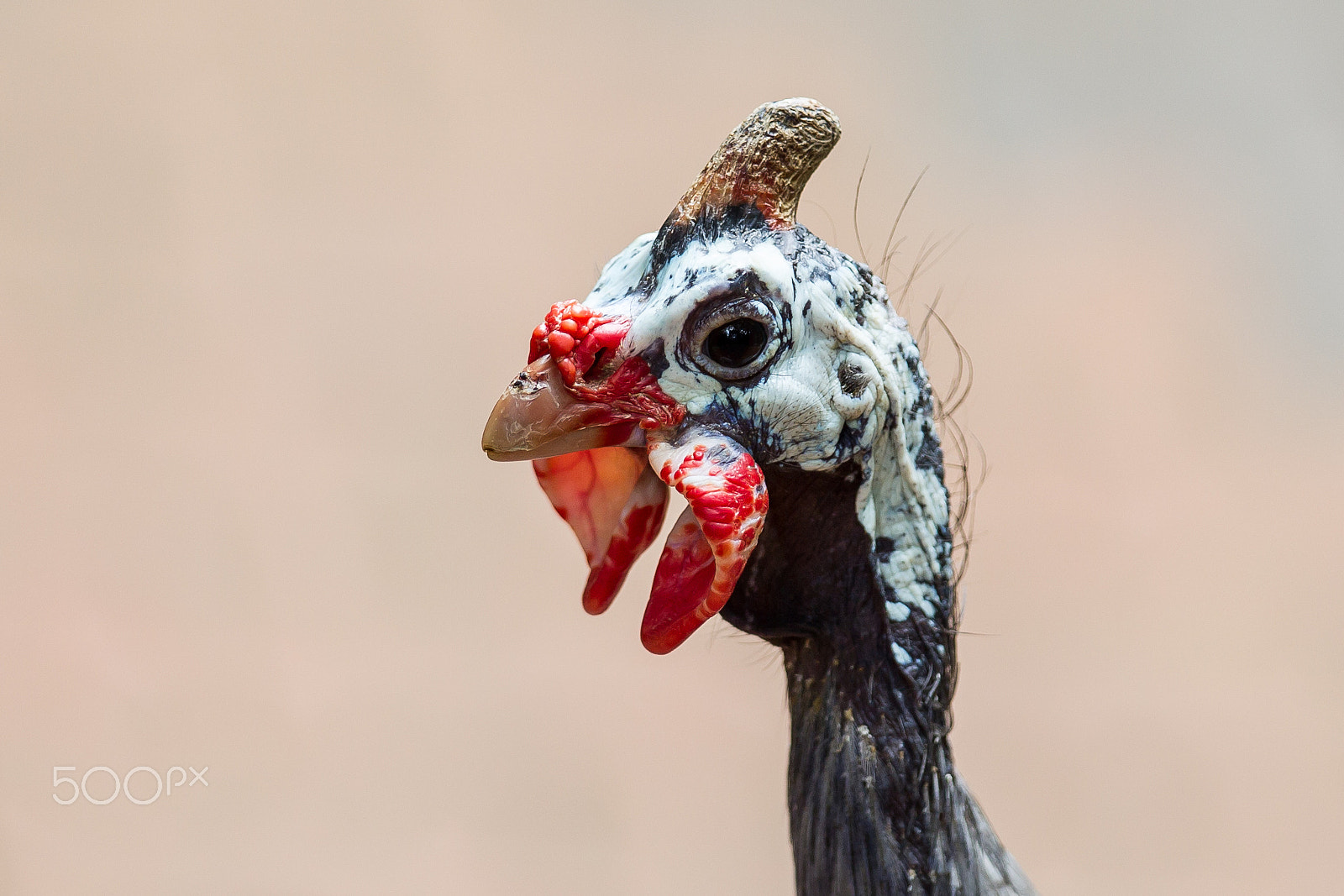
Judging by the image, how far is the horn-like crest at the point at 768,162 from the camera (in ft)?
4.30

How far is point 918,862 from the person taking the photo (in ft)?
4.59

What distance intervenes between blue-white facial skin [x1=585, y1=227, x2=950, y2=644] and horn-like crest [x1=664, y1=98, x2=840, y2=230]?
0.11 feet

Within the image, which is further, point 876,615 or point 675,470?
point 876,615

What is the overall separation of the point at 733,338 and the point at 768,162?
0.20m

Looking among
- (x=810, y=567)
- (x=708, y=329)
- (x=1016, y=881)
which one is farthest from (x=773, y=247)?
(x=1016, y=881)

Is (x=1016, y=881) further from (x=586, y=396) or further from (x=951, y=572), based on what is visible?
(x=586, y=396)

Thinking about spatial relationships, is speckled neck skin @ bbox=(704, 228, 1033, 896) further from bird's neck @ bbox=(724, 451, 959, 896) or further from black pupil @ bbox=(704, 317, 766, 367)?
black pupil @ bbox=(704, 317, 766, 367)

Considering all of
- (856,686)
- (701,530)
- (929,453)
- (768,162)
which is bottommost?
(856,686)

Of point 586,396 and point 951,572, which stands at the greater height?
point 586,396

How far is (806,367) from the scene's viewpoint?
4.28ft

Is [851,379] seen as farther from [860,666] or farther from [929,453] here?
[860,666]

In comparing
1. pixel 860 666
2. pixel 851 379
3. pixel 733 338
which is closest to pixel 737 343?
pixel 733 338

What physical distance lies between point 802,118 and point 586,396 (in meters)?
0.38

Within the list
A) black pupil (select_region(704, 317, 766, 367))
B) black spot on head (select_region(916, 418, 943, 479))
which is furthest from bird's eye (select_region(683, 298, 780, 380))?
black spot on head (select_region(916, 418, 943, 479))
